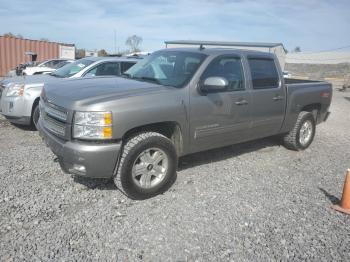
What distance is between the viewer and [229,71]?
16.4ft

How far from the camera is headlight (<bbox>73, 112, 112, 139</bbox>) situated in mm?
3658

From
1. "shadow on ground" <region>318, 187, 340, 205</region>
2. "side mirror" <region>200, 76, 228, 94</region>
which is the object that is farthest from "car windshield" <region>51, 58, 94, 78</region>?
"shadow on ground" <region>318, 187, 340, 205</region>

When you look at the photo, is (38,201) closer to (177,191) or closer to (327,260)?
(177,191)

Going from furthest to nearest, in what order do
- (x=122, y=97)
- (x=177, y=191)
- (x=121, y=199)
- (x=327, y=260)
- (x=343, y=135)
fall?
(x=343, y=135) < (x=177, y=191) < (x=121, y=199) < (x=122, y=97) < (x=327, y=260)

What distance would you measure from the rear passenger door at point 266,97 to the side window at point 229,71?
25 cm

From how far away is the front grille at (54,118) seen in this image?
153 inches

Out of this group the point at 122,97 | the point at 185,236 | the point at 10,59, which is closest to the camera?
the point at 185,236

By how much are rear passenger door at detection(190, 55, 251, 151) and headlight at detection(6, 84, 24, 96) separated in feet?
13.0

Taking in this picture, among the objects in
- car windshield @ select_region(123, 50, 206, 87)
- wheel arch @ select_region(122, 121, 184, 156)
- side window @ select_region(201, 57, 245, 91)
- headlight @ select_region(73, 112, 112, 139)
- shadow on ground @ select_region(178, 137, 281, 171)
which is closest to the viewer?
headlight @ select_region(73, 112, 112, 139)

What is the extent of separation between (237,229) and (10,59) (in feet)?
77.0

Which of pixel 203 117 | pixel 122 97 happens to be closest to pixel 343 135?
pixel 203 117

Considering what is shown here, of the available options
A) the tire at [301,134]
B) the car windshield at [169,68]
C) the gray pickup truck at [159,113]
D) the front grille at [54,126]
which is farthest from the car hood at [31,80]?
the tire at [301,134]

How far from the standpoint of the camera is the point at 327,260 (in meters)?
3.19

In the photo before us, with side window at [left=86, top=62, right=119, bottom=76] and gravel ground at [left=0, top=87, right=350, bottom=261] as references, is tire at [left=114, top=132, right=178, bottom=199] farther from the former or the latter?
side window at [left=86, top=62, right=119, bottom=76]
